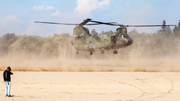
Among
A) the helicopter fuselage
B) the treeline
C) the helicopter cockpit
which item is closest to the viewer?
the helicopter fuselage

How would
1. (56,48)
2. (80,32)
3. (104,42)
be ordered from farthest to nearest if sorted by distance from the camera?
1. (56,48)
2. (80,32)
3. (104,42)

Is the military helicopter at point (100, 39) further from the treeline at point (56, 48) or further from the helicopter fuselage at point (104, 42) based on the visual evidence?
the treeline at point (56, 48)

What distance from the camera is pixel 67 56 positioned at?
38906mm

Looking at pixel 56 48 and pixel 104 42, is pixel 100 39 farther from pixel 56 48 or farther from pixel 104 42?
pixel 56 48

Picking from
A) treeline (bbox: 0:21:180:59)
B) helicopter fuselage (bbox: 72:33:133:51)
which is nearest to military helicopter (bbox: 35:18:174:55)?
helicopter fuselage (bbox: 72:33:133:51)

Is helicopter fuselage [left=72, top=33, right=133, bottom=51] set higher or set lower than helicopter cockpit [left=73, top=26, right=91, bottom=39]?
lower

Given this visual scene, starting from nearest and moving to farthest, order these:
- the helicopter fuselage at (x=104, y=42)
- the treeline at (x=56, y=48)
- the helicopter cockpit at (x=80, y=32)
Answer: the helicopter fuselage at (x=104, y=42), the helicopter cockpit at (x=80, y=32), the treeline at (x=56, y=48)

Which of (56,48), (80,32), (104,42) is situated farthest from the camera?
(56,48)

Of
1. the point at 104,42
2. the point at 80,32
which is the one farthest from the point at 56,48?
the point at 104,42

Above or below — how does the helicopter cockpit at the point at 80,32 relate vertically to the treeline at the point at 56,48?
above

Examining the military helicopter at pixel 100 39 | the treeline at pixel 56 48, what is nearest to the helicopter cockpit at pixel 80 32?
the military helicopter at pixel 100 39

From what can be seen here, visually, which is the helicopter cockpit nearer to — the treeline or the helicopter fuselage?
the helicopter fuselage
